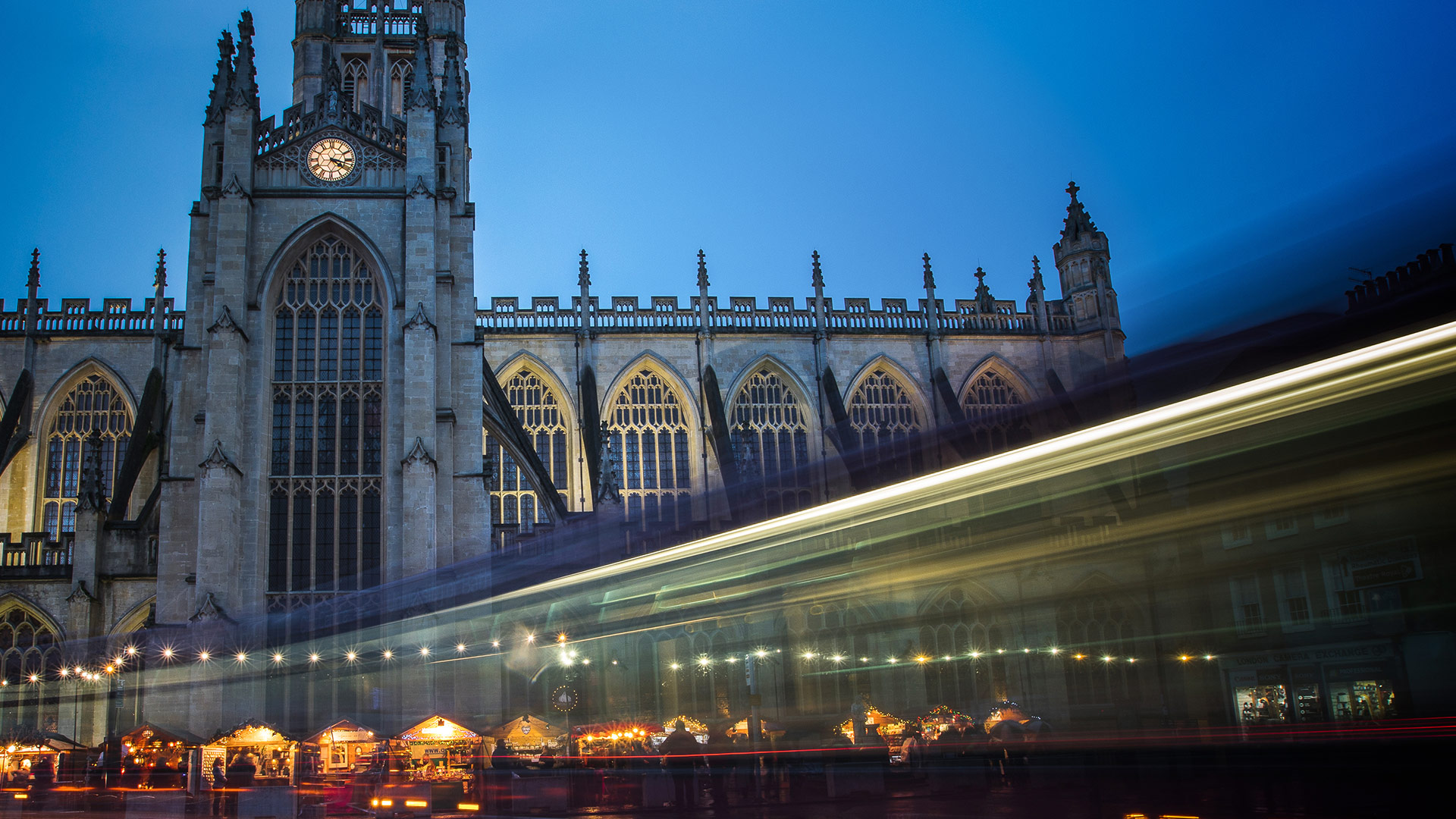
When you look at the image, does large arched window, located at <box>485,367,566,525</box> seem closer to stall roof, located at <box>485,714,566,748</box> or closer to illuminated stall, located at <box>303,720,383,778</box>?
illuminated stall, located at <box>303,720,383,778</box>

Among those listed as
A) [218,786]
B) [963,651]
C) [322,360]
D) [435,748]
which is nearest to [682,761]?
[963,651]

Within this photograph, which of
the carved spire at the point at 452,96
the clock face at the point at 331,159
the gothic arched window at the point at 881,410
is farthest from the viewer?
the gothic arched window at the point at 881,410

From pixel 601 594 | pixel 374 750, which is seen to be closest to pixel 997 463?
pixel 601 594

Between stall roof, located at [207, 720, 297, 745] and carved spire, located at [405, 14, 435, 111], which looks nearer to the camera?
stall roof, located at [207, 720, 297, 745]

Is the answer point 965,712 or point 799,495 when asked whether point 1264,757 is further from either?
point 799,495

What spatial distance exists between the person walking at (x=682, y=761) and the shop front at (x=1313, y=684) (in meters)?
6.05

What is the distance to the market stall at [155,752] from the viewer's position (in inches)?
852

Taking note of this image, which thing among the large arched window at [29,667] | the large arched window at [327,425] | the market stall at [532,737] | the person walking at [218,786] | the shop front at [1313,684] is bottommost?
the person walking at [218,786]

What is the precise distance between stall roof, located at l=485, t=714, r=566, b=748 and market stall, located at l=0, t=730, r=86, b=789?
14.0 meters

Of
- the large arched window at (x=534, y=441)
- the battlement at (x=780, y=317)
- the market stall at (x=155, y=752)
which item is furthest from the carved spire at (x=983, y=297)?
the market stall at (x=155, y=752)

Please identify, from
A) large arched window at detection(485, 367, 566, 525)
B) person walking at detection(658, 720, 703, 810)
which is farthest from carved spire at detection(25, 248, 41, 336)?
person walking at detection(658, 720, 703, 810)

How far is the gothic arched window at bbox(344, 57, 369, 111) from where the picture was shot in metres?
40.5

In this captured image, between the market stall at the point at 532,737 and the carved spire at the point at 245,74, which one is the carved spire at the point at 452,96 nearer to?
the carved spire at the point at 245,74

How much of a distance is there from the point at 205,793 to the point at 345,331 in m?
12.2
